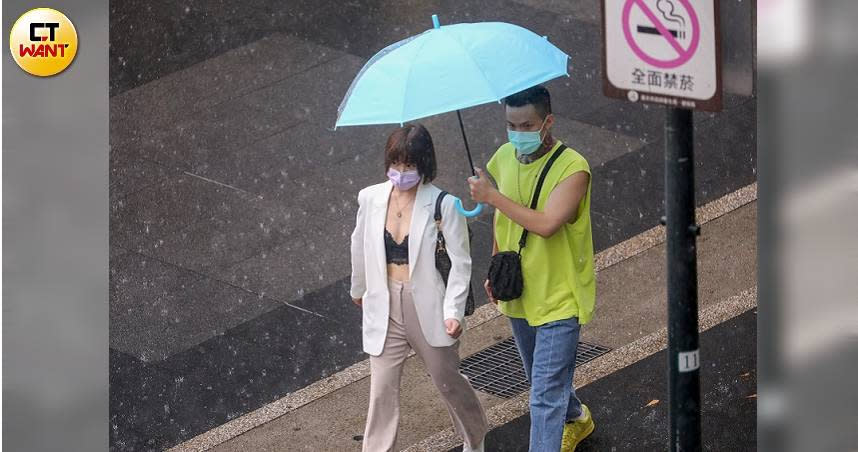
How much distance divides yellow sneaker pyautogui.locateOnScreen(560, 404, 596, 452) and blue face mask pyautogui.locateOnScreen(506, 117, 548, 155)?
1601 mm

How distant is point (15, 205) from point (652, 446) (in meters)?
4.15

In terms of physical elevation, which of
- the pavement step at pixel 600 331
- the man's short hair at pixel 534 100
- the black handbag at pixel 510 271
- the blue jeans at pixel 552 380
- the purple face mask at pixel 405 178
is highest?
the man's short hair at pixel 534 100

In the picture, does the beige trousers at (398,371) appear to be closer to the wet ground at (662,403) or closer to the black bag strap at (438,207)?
the black bag strap at (438,207)

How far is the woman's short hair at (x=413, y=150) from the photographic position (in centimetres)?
836

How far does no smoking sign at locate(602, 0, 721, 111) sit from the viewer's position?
6363 mm

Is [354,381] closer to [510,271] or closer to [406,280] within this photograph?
[406,280]

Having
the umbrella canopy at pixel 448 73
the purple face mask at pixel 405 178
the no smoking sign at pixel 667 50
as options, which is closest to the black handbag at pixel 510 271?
the umbrella canopy at pixel 448 73

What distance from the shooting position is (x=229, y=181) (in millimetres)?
12102

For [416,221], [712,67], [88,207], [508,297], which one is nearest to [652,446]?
[508,297]

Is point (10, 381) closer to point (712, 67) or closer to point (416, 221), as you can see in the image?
point (416, 221)

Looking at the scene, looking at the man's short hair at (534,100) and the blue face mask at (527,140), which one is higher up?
the man's short hair at (534,100)

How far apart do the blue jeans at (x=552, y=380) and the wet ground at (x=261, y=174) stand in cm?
204

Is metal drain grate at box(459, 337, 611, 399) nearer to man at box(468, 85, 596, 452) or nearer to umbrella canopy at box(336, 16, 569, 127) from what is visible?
man at box(468, 85, 596, 452)

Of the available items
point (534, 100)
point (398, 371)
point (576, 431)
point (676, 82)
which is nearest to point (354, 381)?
point (398, 371)
